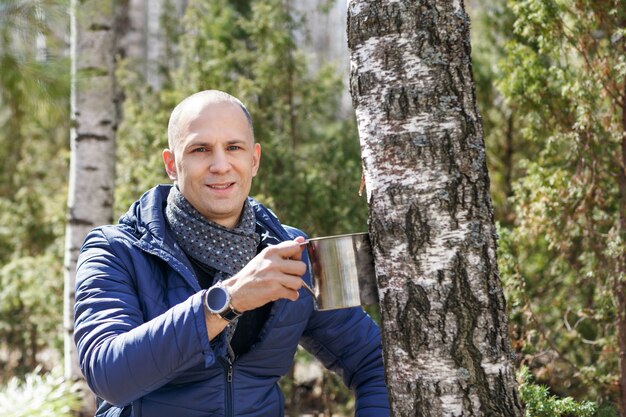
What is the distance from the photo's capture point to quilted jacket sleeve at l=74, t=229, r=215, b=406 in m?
2.11

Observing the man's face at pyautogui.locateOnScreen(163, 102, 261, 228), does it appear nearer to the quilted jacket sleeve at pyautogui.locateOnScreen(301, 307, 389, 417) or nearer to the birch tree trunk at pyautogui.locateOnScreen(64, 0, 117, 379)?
the quilted jacket sleeve at pyautogui.locateOnScreen(301, 307, 389, 417)

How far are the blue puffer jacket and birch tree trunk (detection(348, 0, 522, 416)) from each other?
1.79ft

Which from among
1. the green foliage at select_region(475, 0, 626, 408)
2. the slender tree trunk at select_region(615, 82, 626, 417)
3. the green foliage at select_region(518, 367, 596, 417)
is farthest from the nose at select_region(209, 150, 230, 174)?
the slender tree trunk at select_region(615, 82, 626, 417)

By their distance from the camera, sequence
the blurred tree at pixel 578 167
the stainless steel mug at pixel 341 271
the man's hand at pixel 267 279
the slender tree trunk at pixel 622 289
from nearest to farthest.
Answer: the man's hand at pixel 267 279 → the stainless steel mug at pixel 341 271 → the slender tree trunk at pixel 622 289 → the blurred tree at pixel 578 167

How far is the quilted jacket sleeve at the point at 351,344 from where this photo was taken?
285 cm

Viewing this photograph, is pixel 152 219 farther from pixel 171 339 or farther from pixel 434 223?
pixel 434 223

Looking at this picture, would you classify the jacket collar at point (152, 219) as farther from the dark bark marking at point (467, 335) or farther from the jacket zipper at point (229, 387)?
the dark bark marking at point (467, 335)

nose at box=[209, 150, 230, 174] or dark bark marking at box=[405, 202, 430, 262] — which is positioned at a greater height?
nose at box=[209, 150, 230, 174]

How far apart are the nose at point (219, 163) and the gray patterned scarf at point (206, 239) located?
0.54 feet

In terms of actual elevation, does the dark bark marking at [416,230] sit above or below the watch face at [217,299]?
above

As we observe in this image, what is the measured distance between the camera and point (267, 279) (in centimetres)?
205

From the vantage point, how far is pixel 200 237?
8.70 ft

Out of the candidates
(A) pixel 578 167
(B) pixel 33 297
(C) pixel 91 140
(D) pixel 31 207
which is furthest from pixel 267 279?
(D) pixel 31 207

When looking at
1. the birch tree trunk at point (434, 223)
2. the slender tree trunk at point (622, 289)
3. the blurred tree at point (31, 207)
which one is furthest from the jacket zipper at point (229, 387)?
the slender tree trunk at point (622, 289)
